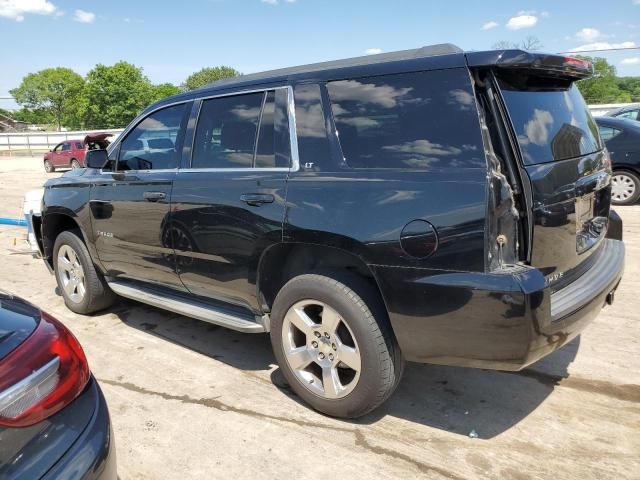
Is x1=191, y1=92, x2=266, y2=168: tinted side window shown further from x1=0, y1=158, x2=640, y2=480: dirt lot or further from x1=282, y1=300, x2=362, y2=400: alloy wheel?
x1=0, y1=158, x2=640, y2=480: dirt lot

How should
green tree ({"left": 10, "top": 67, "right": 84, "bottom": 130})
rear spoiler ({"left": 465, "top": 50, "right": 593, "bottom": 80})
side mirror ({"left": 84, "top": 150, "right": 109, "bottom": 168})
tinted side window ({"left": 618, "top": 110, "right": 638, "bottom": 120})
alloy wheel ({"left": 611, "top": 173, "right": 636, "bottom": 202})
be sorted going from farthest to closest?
1. green tree ({"left": 10, "top": 67, "right": 84, "bottom": 130})
2. tinted side window ({"left": 618, "top": 110, "right": 638, "bottom": 120})
3. alloy wheel ({"left": 611, "top": 173, "right": 636, "bottom": 202})
4. side mirror ({"left": 84, "top": 150, "right": 109, "bottom": 168})
5. rear spoiler ({"left": 465, "top": 50, "right": 593, "bottom": 80})

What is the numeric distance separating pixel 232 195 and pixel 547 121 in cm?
186

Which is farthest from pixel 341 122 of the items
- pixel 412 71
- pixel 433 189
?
pixel 433 189

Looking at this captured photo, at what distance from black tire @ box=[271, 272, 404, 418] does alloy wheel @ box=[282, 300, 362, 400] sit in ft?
0.14

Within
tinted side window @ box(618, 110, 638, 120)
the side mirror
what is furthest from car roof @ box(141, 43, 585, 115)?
tinted side window @ box(618, 110, 638, 120)

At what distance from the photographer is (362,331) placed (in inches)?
110

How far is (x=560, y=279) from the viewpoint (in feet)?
9.18

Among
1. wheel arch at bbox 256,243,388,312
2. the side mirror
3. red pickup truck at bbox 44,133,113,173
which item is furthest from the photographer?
red pickup truck at bbox 44,133,113,173

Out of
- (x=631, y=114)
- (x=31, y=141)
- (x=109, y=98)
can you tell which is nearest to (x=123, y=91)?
(x=109, y=98)

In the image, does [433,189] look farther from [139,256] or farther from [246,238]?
[139,256]

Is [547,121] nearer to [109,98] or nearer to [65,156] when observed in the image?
[65,156]

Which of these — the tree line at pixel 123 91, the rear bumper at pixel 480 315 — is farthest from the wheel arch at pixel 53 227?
the tree line at pixel 123 91

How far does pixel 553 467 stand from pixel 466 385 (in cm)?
91

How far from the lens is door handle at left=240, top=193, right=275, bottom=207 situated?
10.3ft
